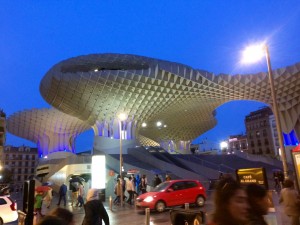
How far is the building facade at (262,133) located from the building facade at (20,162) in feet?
242

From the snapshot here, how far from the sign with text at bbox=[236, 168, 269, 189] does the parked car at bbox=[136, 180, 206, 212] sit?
690cm

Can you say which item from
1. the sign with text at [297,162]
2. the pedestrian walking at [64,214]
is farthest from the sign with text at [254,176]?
the pedestrian walking at [64,214]

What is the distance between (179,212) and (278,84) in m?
35.9

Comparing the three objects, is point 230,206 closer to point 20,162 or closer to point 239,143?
point 239,143

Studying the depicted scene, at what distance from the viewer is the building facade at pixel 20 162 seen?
91.9 metres

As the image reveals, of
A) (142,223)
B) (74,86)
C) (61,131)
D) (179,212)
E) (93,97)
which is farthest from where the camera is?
(61,131)

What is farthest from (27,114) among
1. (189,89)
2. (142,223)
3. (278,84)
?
(142,223)

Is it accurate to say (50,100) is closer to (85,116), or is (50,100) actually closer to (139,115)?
(85,116)

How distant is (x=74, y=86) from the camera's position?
1428 inches

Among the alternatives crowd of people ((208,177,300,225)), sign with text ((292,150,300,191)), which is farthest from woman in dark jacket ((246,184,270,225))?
sign with text ((292,150,300,191))

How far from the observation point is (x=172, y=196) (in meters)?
14.7

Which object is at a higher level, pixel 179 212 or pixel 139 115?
pixel 139 115

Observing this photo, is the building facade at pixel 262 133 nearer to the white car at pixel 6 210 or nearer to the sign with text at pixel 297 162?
the sign with text at pixel 297 162

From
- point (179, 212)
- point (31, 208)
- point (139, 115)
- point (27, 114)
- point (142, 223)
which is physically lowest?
point (142, 223)
